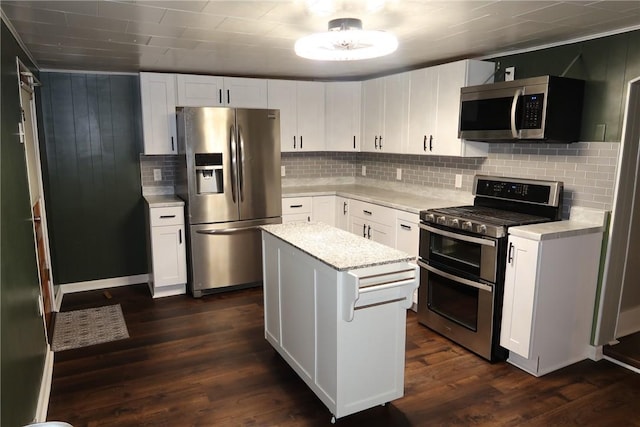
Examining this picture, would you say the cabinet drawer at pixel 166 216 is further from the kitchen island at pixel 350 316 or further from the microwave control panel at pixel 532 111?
the microwave control panel at pixel 532 111

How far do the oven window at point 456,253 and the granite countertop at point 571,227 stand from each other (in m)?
0.33

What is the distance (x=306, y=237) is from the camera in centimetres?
283

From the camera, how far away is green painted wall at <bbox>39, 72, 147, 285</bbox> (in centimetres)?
435

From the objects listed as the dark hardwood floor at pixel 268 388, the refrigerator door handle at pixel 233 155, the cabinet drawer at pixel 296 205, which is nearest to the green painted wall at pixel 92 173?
the refrigerator door handle at pixel 233 155

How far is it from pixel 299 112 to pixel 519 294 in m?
3.09

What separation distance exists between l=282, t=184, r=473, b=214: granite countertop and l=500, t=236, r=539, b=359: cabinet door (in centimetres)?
99

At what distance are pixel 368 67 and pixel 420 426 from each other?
317cm

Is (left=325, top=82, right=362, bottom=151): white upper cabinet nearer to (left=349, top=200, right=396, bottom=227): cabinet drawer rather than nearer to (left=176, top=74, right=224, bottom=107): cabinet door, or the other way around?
(left=349, top=200, right=396, bottom=227): cabinet drawer

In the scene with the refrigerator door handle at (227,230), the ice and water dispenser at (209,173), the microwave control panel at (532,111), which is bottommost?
the refrigerator door handle at (227,230)

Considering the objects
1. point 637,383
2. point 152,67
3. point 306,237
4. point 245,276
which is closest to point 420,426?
point 306,237

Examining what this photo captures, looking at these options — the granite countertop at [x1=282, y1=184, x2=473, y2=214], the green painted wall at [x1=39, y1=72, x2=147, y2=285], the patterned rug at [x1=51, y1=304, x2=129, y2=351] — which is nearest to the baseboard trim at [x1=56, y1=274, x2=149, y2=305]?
the green painted wall at [x1=39, y1=72, x2=147, y2=285]

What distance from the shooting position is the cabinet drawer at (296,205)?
16.1 ft

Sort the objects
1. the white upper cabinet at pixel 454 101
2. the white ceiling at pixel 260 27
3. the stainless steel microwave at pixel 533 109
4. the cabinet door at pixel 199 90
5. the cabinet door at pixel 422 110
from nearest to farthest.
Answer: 1. the white ceiling at pixel 260 27
2. the stainless steel microwave at pixel 533 109
3. the white upper cabinet at pixel 454 101
4. the cabinet door at pixel 422 110
5. the cabinet door at pixel 199 90

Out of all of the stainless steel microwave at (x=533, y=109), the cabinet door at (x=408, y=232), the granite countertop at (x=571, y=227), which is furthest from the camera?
the cabinet door at (x=408, y=232)
